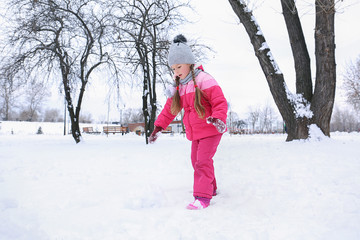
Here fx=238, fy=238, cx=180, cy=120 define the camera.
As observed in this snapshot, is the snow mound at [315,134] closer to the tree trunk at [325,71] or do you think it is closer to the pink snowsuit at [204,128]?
the tree trunk at [325,71]

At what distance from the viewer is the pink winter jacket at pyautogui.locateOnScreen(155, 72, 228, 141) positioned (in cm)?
233

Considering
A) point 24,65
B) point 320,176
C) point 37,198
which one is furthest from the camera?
point 24,65

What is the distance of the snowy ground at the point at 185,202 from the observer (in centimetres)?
164

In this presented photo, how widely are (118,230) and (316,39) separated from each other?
572cm

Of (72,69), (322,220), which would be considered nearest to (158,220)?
(322,220)

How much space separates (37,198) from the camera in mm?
2385

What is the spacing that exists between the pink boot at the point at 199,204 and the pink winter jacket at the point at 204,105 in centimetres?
60

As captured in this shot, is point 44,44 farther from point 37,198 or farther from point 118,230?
point 118,230

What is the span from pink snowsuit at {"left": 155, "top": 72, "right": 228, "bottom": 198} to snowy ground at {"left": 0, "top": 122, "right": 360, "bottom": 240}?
251 millimetres

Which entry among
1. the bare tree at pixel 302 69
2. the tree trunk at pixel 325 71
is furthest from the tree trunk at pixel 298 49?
the tree trunk at pixel 325 71

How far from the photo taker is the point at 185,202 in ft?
7.64

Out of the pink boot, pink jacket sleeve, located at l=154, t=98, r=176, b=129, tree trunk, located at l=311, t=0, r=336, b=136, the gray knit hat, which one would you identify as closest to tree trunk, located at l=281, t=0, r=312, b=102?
tree trunk, located at l=311, t=0, r=336, b=136

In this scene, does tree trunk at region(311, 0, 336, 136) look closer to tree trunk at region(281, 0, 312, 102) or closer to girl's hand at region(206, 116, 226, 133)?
tree trunk at region(281, 0, 312, 102)

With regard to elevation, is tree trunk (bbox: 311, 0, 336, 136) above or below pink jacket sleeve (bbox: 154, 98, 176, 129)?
above
